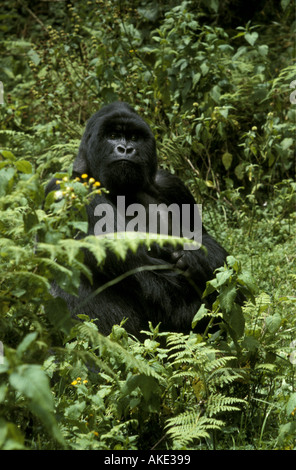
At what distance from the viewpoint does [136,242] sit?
1839mm

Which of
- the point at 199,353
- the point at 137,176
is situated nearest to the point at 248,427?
the point at 199,353

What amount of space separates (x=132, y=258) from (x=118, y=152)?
0.64 meters

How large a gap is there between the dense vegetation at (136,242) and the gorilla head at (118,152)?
0.36 metres

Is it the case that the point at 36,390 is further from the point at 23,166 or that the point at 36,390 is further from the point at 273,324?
the point at 273,324

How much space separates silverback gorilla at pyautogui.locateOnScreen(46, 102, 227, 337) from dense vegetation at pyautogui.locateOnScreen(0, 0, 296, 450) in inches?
5.5

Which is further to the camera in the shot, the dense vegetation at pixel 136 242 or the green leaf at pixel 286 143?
the green leaf at pixel 286 143

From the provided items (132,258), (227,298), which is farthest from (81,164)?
(227,298)

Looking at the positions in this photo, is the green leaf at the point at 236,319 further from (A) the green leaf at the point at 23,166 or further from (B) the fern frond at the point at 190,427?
(A) the green leaf at the point at 23,166

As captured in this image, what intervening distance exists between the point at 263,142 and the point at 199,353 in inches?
135

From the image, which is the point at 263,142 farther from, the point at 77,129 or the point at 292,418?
the point at 292,418

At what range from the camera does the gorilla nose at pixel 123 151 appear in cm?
364

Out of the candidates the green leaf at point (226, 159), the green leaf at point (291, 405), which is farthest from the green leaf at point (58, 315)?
the green leaf at point (226, 159)

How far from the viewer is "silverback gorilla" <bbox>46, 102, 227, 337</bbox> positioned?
3.43m

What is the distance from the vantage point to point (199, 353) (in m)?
2.55
